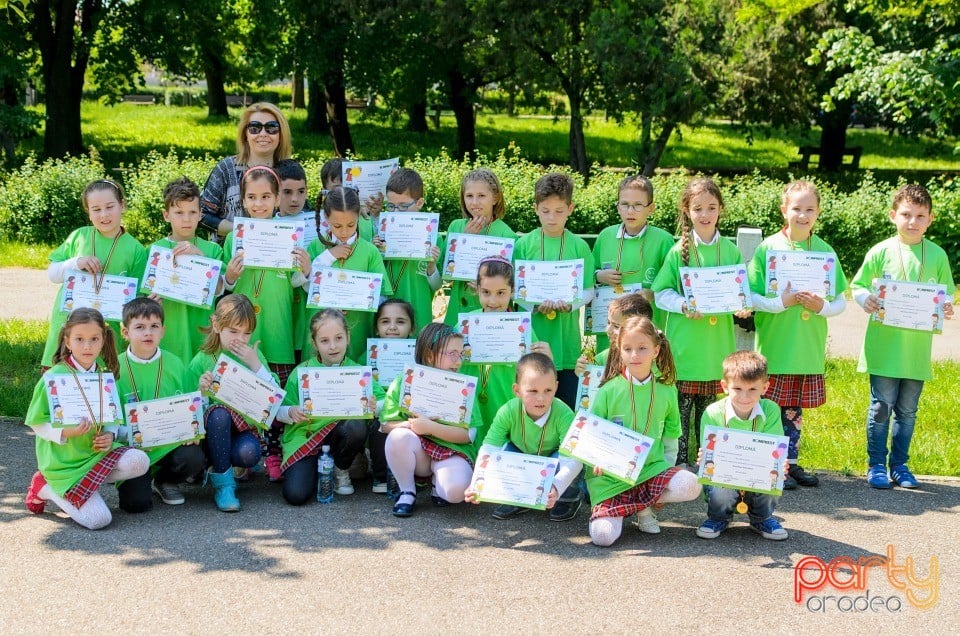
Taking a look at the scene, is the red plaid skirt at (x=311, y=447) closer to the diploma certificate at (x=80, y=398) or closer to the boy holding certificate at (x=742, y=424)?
the diploma certificate at (x=80, y=398)

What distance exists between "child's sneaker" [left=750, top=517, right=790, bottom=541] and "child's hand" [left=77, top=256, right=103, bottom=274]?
418 cm

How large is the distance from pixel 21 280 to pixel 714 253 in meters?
9.90

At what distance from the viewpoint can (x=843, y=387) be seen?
8609mm

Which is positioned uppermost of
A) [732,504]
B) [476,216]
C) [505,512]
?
[476,216]

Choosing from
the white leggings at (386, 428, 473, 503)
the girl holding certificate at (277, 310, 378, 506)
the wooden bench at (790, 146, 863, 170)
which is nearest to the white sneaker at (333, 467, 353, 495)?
the girl holding certificate at (277, 310, 378, 506)

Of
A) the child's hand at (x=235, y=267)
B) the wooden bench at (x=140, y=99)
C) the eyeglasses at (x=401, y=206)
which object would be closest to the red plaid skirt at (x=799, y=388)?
the eyeglasses at (x=401, y=206)

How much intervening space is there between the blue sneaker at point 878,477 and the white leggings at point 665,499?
64.0 inches

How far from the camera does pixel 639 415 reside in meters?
5.50

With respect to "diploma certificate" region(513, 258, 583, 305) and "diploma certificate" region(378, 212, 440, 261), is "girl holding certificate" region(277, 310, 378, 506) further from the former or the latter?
"diploma certificate" region(513, 258, 583, 305)

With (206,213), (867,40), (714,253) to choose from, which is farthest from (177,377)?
(867,40)

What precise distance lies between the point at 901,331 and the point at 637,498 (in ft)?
7.06

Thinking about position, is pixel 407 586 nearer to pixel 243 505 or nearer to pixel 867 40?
pixel 243 505

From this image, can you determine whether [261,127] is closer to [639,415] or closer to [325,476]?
[325,476]

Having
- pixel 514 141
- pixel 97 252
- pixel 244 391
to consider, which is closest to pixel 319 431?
pixel 244 391
